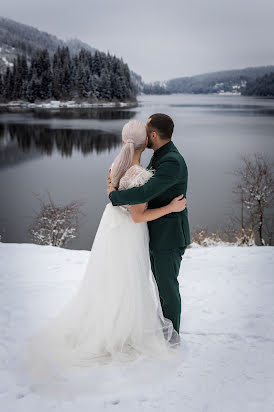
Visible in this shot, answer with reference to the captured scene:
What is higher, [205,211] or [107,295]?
[107,295]

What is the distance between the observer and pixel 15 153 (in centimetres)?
3206

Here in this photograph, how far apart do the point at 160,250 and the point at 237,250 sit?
3709mm

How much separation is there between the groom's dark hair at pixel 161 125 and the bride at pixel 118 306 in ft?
0.34

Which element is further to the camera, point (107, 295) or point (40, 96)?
point (40, 96)

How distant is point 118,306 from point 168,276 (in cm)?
47

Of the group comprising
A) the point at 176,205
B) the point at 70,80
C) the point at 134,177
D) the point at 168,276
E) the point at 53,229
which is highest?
the point at 70,80

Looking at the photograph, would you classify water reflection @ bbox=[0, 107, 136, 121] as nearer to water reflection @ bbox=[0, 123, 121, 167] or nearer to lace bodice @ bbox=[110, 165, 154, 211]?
water reflection @ bbox=[0, 123, 121, 167]

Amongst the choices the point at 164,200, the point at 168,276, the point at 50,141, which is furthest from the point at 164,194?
the point at 50,141

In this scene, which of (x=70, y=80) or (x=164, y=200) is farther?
(x=70, y=80)

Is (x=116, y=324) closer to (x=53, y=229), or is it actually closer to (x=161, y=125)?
(x=161, y=125)

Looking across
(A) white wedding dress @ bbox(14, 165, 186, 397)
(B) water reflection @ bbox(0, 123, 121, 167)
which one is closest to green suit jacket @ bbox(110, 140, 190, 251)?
(A) white wedding dress @ bbox(14, 165, 186, 397)

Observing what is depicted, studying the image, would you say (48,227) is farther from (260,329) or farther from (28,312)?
(260,329)

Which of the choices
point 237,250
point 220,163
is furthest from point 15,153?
point 237,250

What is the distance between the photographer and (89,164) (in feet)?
95.4
